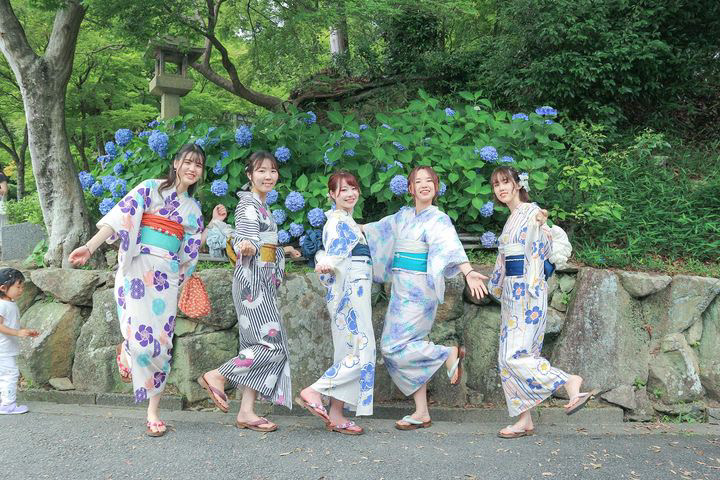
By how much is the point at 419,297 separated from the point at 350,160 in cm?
181

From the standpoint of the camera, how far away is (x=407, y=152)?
5.56 metres

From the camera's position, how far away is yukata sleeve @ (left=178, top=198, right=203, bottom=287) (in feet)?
13.9

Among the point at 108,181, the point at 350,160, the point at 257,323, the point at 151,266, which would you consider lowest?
the point at 257,323

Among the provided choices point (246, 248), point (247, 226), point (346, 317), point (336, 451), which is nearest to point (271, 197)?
point (247, 226)

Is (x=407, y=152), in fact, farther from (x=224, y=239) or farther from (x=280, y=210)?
(x=224, y=239)

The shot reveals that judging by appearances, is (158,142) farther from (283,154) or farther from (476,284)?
(476,284)

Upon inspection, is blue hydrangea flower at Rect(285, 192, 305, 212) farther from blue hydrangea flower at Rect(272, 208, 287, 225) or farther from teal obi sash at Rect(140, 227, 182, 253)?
teal obi sash at Rect(140, 227, 182, 253)

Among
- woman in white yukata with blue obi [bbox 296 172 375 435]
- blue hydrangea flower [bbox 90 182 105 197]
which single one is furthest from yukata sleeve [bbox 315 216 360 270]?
blue hydrangea flower [bbox 90 182 105 197]

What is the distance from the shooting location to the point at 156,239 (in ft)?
13.3

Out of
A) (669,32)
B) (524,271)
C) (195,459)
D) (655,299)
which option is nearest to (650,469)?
(524,271)

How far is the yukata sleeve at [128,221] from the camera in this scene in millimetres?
3910

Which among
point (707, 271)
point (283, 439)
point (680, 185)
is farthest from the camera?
point (680, 185)

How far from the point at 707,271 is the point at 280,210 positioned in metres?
3.72

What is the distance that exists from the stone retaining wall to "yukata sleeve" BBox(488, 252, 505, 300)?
0.49 m
